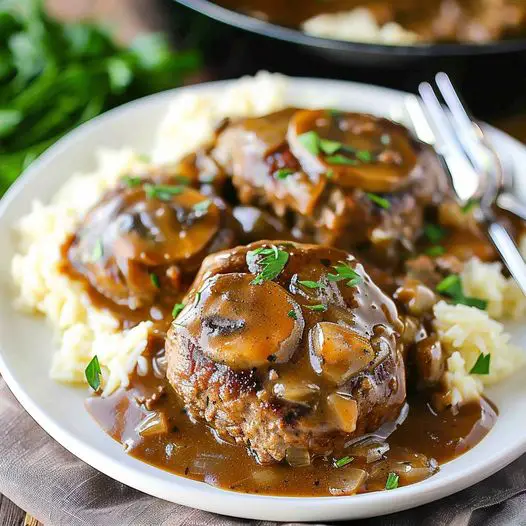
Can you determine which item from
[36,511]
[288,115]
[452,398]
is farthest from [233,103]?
[36,511]

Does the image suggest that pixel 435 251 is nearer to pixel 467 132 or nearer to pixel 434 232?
pixel 434 232

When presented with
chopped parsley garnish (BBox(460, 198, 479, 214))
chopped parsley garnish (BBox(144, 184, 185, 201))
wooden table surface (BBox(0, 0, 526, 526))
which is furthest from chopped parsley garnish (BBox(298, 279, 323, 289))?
wooden table surface (BBox(0, 0, 526, 526))

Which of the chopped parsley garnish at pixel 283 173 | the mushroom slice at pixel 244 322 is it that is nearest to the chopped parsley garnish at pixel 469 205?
the chopped parsley garnish at pixel 283 173

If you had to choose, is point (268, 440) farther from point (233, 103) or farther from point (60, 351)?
point (233, 103)

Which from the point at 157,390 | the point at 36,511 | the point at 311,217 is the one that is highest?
the point at 311,217

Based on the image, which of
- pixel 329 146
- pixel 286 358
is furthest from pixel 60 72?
pixel 286 358

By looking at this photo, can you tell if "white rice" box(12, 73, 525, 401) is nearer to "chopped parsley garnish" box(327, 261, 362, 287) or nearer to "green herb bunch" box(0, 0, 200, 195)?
"chopped parsley garnish" box(327, 261, 362, 287)
